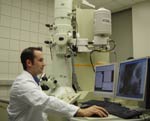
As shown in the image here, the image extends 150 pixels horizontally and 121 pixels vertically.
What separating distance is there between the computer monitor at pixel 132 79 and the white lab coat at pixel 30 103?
0.46m

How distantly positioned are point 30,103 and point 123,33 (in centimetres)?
415

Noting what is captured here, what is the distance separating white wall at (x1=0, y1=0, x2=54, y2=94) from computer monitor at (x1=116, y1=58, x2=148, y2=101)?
2.22 m

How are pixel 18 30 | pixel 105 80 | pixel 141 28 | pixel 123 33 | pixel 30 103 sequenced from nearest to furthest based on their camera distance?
pixel 30 103
pixel 105 80
pixel 18 30
pixel 141 28
pixel 123 33

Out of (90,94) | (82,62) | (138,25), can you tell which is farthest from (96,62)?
(138,25)

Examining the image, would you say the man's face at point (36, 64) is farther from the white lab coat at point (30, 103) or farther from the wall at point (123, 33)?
the wall at point (123, 33)

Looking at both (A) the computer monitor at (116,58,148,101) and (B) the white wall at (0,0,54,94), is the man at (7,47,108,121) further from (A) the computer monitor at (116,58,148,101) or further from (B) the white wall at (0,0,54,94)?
(B) the white wall at (0,0,54,94)

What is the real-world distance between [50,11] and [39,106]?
3.08m

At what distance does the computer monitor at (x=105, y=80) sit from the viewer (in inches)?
82.1

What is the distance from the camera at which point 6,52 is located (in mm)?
3746

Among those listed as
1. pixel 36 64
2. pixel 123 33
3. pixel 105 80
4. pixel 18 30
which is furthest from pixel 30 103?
pixel 123 33

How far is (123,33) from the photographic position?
5.36 m

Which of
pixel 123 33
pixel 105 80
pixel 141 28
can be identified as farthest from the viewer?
pixel 123 33

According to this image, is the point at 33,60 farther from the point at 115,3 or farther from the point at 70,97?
the point at 115,3

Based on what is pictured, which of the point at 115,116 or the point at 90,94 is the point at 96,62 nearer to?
the point at 90,94
